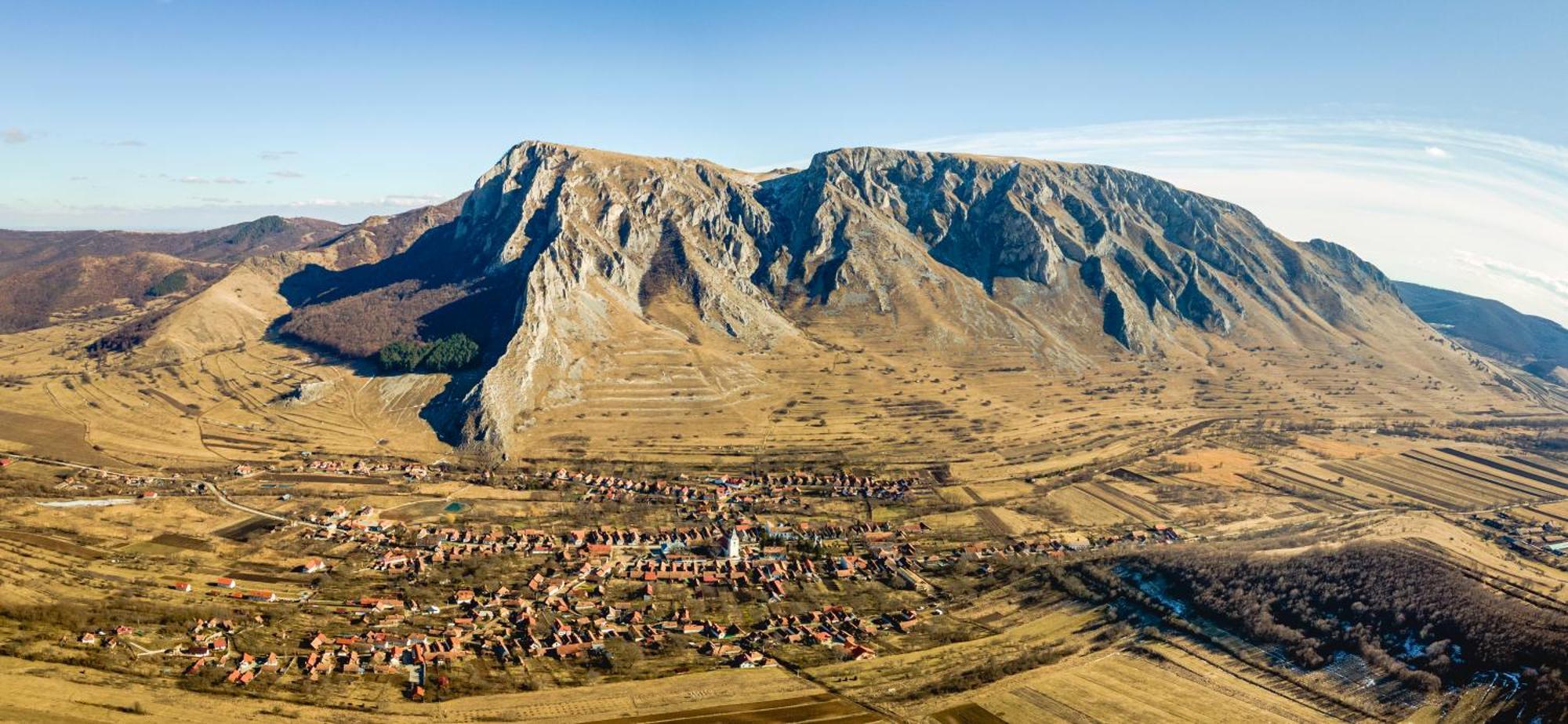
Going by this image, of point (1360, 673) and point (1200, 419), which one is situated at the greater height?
point (1200, 419)

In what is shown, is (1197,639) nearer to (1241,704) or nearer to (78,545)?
(1241,704)

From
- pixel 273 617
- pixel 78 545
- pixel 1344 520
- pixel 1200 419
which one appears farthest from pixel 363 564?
pixel 1200 419

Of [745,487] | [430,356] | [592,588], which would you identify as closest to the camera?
[592,588]

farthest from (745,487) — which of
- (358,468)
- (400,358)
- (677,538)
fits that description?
(400,358)

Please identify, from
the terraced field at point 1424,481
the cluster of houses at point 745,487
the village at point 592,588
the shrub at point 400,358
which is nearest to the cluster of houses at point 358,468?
the village at point 592,588

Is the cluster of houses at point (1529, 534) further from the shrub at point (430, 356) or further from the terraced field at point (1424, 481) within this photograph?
the shrub at point (430, 356)

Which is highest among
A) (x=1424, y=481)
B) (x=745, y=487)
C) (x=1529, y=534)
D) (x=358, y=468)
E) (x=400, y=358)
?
(x=400, y=358)

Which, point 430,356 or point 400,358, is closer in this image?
point 430,356

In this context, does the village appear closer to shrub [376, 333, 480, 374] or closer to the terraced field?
the terraced field

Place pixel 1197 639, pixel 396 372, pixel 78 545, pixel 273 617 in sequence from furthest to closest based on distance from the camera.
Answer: pixel 396 372 < pixel 78 545 < pixel 1197 639 < pixel 273 617

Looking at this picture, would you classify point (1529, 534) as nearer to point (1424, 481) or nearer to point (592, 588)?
point (1424, 481)
